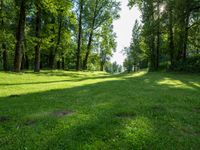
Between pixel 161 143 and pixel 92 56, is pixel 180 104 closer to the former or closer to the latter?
pixel 161 143

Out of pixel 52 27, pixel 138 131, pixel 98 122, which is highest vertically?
pixel 52 27

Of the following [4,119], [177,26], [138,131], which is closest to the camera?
[138,131]

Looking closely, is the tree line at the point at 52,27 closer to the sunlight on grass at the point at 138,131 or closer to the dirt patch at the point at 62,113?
the dirt patch at the point at 62,113

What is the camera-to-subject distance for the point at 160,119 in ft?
29.4

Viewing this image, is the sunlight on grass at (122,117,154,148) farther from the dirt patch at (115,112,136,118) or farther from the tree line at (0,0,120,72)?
the tree line at (0,0,120,72)

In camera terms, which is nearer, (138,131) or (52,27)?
(138,131)

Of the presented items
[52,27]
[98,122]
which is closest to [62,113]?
[98,122]

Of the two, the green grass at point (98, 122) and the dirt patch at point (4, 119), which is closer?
the green grass at point (98, 122)

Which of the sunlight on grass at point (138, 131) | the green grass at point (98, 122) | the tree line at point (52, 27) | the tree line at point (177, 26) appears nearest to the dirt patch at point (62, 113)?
the green grass at point (98, 122)

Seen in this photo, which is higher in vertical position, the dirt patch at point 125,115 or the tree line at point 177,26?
the tree line at point 177,26

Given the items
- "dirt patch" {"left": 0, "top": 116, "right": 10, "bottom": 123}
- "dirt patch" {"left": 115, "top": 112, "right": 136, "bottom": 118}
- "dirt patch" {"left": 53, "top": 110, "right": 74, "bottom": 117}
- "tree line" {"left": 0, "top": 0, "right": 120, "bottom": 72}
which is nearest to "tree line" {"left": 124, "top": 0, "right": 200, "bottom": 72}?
"tree line" {"left": 0, "top": 0, "right": 120, "bottom": 72}

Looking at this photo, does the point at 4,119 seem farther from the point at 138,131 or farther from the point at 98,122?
the point at 138,131

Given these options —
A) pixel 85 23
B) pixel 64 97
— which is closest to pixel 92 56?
pixel 85 23

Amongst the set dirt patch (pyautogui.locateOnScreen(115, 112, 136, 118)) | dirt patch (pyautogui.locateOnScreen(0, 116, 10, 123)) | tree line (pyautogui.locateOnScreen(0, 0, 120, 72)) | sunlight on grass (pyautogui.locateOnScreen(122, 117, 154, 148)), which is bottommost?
sunlight on grass (pyautogui.locateOnScreen(122, 117, 154, 148))
